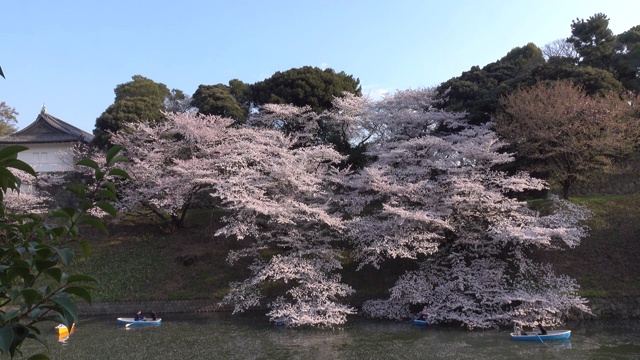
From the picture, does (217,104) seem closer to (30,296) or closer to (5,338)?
(30,296)

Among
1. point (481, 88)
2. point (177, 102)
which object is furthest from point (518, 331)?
point (177, 102)

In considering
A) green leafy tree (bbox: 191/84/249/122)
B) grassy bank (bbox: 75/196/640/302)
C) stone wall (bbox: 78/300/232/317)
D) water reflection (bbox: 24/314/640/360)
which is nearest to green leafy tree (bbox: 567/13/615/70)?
grassy bank (bbox: 75/196/640/302)

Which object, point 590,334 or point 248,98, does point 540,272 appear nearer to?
point 590,334

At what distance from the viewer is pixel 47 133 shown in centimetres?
3306

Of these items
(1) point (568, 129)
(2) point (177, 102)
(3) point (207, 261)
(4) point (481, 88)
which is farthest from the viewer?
(2) point (177, 102)

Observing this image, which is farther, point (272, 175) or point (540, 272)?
point (272, 175)

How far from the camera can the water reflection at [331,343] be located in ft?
41.3

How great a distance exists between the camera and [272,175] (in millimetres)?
20375

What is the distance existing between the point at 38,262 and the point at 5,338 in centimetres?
37

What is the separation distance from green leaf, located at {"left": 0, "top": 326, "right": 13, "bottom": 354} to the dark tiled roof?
34.1 metres

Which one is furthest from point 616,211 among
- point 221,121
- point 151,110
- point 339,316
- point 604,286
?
point 151,110

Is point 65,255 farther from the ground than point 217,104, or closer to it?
closer to it

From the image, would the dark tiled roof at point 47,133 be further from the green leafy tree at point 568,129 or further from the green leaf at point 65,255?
the green leaf at point 65,255

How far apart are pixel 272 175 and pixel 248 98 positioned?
1466 centimetres
